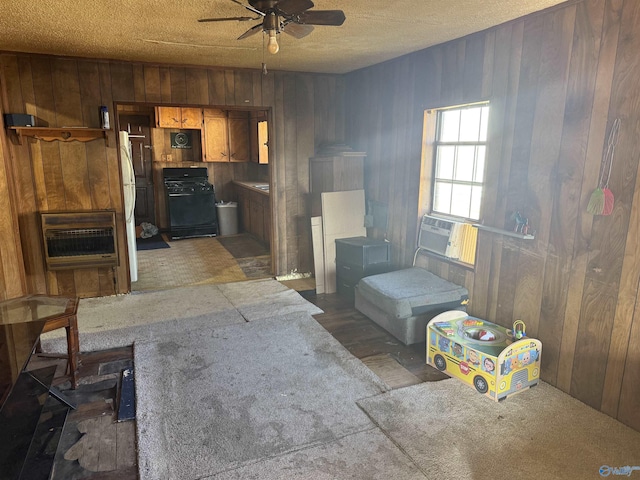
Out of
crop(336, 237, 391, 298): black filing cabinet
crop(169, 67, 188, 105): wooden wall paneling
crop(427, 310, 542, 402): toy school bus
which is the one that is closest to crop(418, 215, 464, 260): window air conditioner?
crop(336, 237, 391, 298): black filing cabinet

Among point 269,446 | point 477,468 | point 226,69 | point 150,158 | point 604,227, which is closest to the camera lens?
point 477,468

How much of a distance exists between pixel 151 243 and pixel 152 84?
10.9 feet

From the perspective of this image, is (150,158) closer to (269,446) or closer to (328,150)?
(328,150)

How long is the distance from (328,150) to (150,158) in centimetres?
414

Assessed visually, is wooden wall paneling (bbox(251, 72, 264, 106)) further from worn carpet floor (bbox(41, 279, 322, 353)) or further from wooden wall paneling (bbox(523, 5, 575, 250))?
wooden wall paneling (bbox(523, 5, 575, 250))

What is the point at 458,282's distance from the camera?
3.71m

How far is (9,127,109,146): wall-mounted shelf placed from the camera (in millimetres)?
4043

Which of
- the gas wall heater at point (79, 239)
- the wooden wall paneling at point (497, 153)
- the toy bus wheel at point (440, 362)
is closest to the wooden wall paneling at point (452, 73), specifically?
the wooden wall paneling at point (497, 153)

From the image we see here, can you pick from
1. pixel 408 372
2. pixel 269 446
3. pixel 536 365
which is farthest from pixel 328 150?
pixel 269 446

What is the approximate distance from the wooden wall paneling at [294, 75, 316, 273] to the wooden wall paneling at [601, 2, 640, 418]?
334 centimetres

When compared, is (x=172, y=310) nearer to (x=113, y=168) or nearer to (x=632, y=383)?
(x=113, y=168)

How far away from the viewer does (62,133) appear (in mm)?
4227

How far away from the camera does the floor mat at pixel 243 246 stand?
258 inches

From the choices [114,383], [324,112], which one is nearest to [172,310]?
[114,383]
